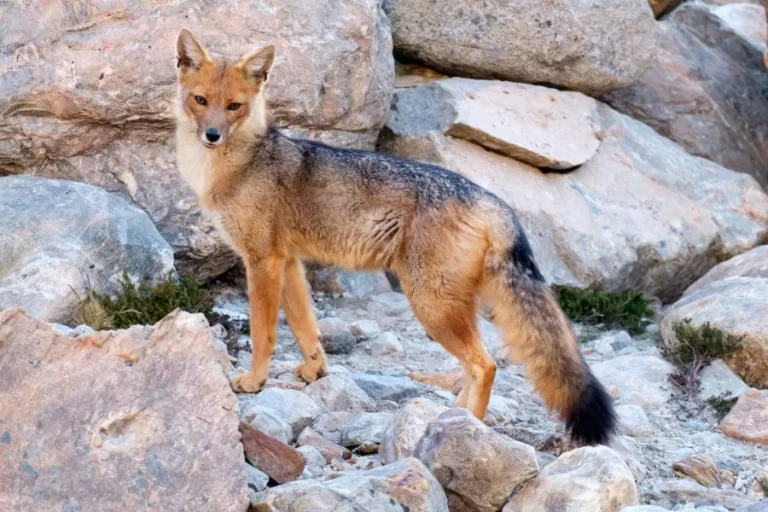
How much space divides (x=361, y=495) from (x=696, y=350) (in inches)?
200

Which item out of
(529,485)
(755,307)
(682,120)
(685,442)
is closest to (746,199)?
(682,120)

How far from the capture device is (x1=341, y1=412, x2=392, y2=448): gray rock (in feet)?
22.3

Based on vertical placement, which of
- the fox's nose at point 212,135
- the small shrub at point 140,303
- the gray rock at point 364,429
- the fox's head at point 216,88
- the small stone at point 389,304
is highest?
the fox's head at point 216,88

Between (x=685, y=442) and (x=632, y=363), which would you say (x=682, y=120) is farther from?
(x=685, y=442)

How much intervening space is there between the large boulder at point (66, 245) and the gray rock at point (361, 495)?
4175 millimetres

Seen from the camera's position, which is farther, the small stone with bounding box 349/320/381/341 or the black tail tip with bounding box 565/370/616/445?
the small stone with bounding box 349/320/381/341

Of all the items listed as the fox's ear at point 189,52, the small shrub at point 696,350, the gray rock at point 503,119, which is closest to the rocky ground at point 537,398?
the small shrub at point 696,350

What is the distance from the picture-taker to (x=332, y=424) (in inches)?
280

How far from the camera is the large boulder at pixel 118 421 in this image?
16.5 feet

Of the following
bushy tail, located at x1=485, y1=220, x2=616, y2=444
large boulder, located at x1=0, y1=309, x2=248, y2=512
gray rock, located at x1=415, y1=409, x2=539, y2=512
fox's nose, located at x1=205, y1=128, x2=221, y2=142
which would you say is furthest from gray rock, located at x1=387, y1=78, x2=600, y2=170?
large boulder, located at x1=0, y1=309, x2=248, y2=512

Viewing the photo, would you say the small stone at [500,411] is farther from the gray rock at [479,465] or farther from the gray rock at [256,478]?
the gray rock at [256,478]

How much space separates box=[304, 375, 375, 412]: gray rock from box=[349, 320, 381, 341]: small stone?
2119 millimetres

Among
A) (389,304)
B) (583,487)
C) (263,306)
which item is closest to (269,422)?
(263,306)

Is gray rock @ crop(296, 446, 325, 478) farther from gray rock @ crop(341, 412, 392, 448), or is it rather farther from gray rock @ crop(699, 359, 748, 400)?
gray rock @ crop(699, 359, 748, 400)
